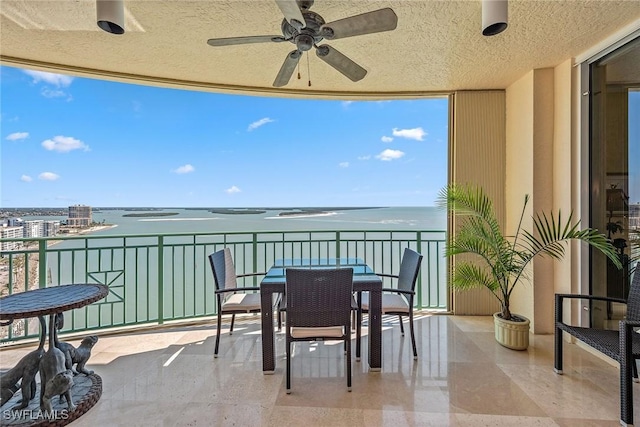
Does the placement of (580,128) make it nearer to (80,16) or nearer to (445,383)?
(445,383)

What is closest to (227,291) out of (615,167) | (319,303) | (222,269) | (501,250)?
(222,269)

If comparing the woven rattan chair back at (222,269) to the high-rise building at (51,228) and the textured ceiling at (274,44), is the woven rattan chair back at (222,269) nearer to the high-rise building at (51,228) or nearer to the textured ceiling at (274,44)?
the high-rise building at (51,228)

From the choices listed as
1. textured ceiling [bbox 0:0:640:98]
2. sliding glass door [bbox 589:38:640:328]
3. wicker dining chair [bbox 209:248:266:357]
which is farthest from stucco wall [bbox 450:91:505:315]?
wicker dining chair [bbox 209:248:266:357]

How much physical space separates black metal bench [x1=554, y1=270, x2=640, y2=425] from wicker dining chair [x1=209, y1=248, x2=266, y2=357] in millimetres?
2496

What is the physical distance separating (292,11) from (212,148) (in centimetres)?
750

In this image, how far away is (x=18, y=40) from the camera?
7.59 ft

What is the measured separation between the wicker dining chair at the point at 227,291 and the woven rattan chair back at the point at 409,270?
140 cm

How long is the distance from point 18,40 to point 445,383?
14.5 ft

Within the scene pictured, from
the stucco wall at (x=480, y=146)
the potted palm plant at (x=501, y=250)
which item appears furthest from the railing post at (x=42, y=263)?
the stucco wall at (x=480, y=146)

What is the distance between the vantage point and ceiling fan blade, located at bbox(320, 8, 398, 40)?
1.52 metres

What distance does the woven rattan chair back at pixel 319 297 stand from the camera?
1952 mm

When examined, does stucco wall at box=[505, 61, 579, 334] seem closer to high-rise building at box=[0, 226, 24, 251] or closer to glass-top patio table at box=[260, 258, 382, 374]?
glass-top patio table at box=[260, 258, 382, 374]

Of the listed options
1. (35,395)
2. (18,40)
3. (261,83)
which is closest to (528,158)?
(261,83)

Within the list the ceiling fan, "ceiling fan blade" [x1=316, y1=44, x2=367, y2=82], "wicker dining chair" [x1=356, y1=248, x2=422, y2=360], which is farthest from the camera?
"wicker dining chair" [x1=356, y1=248, x2=422, y2=360]
